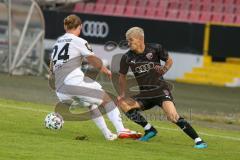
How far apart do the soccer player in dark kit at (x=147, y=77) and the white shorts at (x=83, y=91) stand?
0.49 m

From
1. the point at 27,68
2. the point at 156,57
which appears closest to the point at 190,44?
the point at 27,68

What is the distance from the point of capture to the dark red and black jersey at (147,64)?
43.7 ft

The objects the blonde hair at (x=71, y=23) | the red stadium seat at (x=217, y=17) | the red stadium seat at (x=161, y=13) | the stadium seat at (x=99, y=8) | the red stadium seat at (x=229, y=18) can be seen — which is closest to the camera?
the blonde hair at (x=71, y=23)

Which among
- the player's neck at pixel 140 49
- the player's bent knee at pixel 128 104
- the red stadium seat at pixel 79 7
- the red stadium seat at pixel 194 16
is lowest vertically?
the red stadium seat at pixel 79 7

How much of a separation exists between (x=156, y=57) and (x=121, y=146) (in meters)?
1.62

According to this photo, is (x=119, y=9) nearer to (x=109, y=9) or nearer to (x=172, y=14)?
(x=109, y=9)

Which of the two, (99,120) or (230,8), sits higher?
(99,120)

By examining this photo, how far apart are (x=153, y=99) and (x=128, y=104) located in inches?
17.5

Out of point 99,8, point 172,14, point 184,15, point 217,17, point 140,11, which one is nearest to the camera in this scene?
point 217,17

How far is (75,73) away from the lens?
43.1ft

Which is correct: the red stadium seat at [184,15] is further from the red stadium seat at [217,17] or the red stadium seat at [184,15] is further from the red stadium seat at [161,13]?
the red stadium seat at [217,17]

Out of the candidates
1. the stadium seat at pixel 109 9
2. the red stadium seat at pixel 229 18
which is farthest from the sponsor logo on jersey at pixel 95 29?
the red stadium seat at pixel 229 18

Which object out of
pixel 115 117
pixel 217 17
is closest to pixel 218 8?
pixel 217 17

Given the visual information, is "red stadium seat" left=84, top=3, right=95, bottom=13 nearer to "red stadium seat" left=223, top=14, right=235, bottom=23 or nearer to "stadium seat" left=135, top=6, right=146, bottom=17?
"stadium seat" left=135, top=6, right=146, bottom=17
